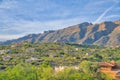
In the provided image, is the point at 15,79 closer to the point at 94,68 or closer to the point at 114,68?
the point at 94,68

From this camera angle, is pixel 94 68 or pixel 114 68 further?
pixel 114 68

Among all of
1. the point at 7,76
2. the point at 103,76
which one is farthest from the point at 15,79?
the point at 103,76

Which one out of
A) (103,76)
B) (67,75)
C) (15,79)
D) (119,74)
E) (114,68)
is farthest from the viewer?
(114,68)

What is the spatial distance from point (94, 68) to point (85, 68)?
4158mm

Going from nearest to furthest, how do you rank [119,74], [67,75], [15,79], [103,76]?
[15,79]
[67,75]
[103,76]
[119,74]

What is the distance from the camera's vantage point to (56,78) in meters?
90.6

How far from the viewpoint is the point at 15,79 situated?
86.4 meters

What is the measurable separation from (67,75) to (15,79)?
1342cm

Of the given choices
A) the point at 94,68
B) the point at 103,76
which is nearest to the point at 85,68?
the point at 94,68

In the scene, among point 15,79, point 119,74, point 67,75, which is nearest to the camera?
point 15,79

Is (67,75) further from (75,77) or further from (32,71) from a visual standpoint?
(32,71)

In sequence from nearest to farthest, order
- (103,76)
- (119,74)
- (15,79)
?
(15,79), (103,76), (119,74)

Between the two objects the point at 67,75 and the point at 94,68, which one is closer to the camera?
the point at 67,75

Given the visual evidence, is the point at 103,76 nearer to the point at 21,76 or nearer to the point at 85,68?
the point at 85,68
